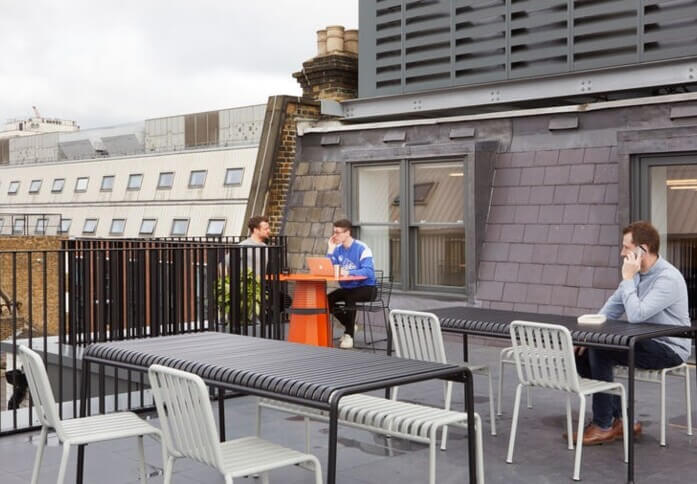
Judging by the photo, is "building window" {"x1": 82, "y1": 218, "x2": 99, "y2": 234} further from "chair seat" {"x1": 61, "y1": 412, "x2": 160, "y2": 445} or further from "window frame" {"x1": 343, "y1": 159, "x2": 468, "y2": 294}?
"chair seat" {"x1": 61, "y1": 412, "x2": 160, "y2": 445}

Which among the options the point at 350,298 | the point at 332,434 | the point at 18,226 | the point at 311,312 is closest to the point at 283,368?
the point at 332,434

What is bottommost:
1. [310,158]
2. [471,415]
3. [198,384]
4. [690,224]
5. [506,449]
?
[506,449]

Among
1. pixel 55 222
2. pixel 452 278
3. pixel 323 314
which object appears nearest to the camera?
pixel 323 314

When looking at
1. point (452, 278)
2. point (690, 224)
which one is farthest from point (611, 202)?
point (452, 278)

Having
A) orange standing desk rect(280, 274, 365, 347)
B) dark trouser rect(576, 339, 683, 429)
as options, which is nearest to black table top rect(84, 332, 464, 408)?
dark trouser rect(576, 339, 683, 429)

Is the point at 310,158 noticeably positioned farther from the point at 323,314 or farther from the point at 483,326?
the point at 483,326

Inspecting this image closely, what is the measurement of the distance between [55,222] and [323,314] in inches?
1124

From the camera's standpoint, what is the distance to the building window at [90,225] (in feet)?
115

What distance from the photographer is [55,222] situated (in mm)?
→ 35781

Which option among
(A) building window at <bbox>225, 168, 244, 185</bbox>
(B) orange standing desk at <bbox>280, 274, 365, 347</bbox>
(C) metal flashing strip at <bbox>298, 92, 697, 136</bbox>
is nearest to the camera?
(C) metal flashing strip at <bbox>298, 92, 697, 136</bbox>

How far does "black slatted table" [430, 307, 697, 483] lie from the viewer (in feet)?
17.1

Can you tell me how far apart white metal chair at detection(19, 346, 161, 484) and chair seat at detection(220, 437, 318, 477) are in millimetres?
438

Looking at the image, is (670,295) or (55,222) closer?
(670,295)

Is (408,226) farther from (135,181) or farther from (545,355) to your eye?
(135,181)
